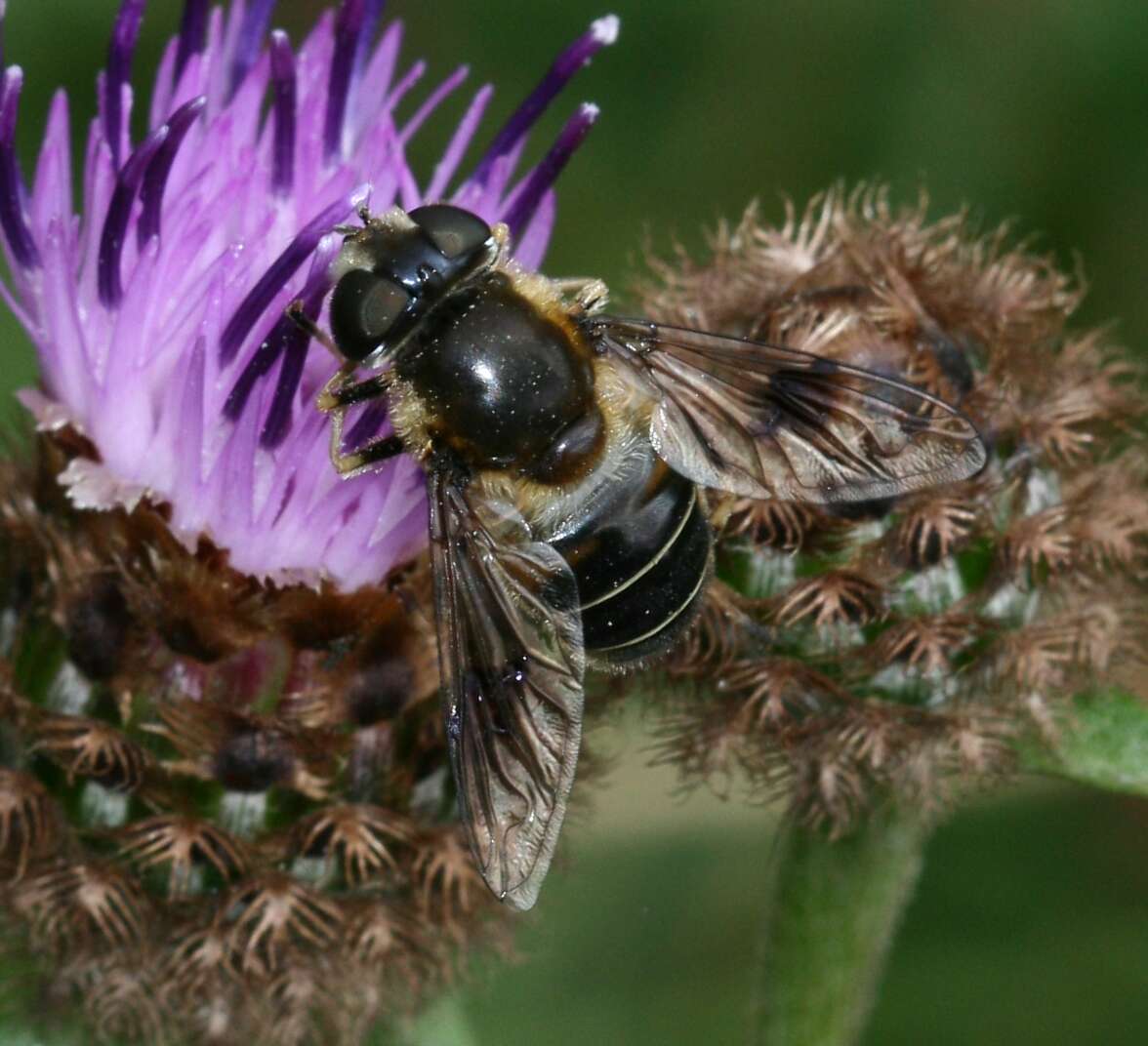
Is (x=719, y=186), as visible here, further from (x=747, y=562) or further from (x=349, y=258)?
(x=349, y=258)

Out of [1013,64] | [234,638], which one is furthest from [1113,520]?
[1013,64]

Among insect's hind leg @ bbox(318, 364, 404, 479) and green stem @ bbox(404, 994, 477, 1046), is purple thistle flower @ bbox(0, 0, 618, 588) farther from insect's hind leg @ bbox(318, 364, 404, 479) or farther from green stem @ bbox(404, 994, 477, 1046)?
green stem @ bbox(404, 994, 477, 1046)

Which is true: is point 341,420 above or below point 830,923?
above

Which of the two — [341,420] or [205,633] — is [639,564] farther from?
[205,633]

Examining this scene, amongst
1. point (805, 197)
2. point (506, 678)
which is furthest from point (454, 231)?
point (805, 197)

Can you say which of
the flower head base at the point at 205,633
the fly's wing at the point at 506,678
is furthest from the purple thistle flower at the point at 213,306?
the fly's wing at the point at 506,678

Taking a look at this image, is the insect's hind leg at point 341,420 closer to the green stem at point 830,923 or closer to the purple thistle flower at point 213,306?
the purple thistle flower at point 213,306

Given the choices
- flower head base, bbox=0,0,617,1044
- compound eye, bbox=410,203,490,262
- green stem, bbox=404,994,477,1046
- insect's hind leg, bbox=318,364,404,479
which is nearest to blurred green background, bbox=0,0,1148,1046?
green stem, bbox=404,994,477,1046
